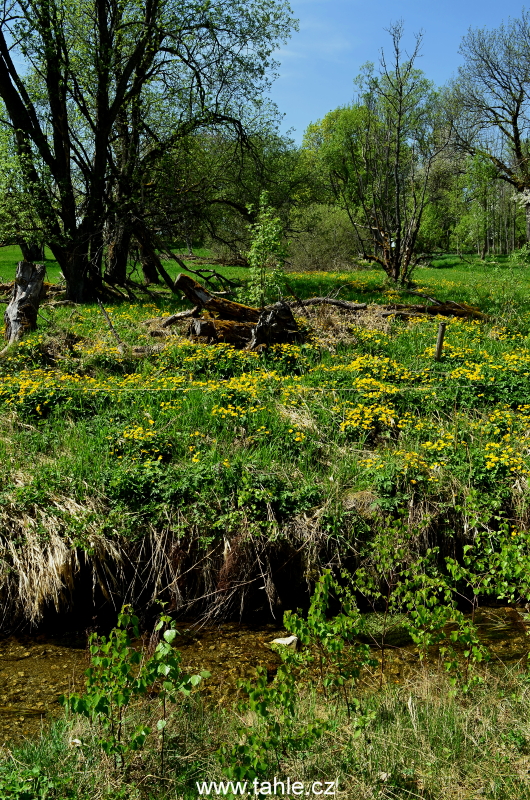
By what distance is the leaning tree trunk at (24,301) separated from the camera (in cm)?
1048

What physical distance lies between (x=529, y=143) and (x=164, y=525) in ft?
112

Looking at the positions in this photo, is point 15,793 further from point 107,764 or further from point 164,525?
point 164,525

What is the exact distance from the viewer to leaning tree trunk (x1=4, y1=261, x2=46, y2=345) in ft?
34.4

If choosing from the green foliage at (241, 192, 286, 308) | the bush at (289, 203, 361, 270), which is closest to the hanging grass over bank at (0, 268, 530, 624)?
the green foliage at (241, 192, 286, 308)

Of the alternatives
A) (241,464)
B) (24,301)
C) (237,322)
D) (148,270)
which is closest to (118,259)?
(148,270)

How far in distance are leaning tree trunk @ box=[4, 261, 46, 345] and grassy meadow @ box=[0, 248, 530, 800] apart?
1.45ft

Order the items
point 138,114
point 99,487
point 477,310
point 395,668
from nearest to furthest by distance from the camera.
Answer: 1. point 395,668
2. point 99,487
3. point 477,310
4. point 138,114

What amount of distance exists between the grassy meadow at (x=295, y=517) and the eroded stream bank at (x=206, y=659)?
11 centimetres

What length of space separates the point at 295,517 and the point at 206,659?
61.5 inches

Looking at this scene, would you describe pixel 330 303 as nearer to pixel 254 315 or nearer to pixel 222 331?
pixel 254 315

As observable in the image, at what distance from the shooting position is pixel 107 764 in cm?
309

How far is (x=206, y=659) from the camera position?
5.19 meters

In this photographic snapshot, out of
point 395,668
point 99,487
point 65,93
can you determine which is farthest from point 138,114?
point 395,668

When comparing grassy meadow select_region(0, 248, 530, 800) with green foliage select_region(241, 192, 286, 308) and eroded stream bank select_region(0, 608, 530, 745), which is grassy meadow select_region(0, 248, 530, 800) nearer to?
eroded stream bank select_region(0, 608, 530, 745)
